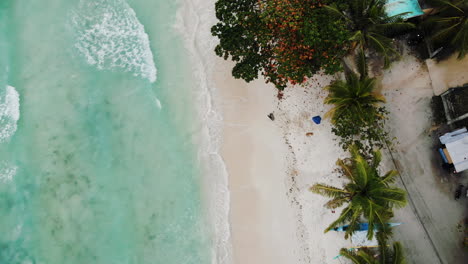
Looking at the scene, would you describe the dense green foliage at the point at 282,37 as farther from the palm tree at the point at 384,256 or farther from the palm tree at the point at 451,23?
the palm tree at the point at 384,256

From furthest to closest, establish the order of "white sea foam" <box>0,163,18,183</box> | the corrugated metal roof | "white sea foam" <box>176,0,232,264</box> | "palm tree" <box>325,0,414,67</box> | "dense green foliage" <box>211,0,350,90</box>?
"white sea foam" <box>0,163,18,183</box>
"white sea foam" <box>176,0,232,264</box>
the corrugated metal roof
"dense green foliage" <box>211,0,350,90</box>
"palm tree" <box>325,0,414,67</box>

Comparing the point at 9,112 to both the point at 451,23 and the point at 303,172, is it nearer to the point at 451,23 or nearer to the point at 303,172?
the point at 303,172

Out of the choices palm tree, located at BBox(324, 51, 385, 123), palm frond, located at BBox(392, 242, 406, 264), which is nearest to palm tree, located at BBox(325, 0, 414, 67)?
palm tree, located at BBox(324, 51, 385, 123)

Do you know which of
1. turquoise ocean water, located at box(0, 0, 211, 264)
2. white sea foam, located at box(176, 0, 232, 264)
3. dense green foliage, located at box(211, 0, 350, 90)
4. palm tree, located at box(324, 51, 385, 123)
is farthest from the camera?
turquoise ocean water, located at box(0, 0, 211, 264)

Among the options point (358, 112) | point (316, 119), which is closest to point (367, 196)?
point (358, 112)

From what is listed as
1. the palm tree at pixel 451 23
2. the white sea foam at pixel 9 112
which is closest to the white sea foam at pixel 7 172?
the white sea foam at pixel 9 112

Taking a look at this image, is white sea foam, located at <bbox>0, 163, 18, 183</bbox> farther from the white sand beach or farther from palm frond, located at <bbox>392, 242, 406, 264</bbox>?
palm frond, located at <bbox>392, 242, 406, 264</bbox>
